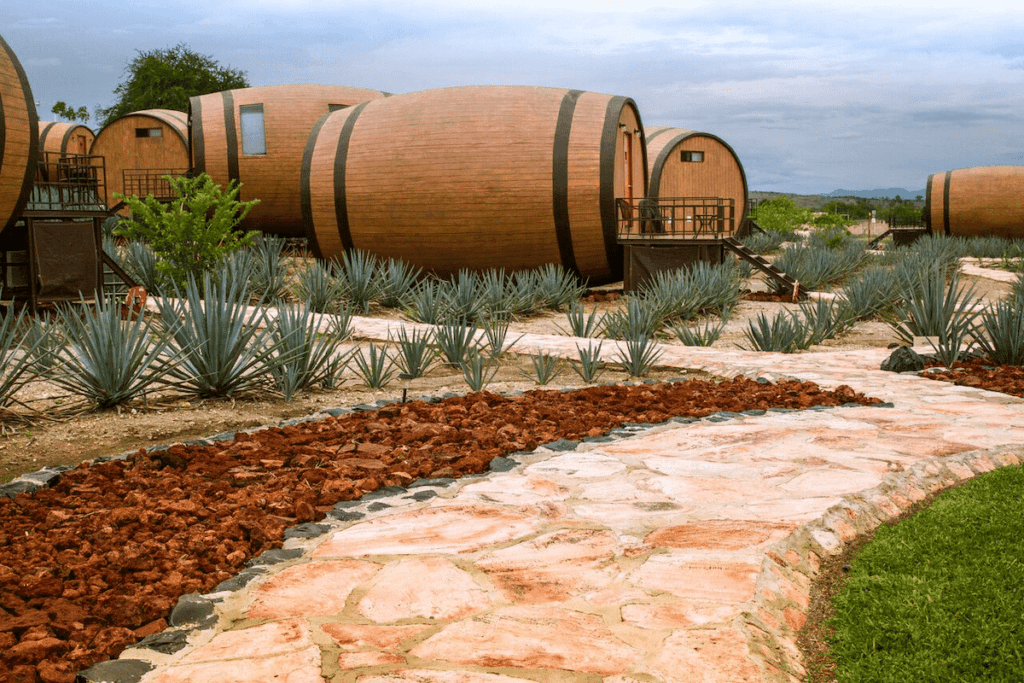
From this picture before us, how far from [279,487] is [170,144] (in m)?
17.5

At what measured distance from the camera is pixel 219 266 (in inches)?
443

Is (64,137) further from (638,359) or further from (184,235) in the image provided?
(638,359)

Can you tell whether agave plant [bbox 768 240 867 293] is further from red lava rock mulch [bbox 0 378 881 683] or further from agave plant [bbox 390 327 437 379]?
red lava rock mulch [bbox 0 378 881 683]

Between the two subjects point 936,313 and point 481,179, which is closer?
point 936,313

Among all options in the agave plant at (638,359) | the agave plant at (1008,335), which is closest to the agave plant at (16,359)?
the agave plant at (638,359)

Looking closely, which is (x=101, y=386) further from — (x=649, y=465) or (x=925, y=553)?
(x=925, y=553)

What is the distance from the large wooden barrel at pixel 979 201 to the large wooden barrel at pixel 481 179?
13.7m

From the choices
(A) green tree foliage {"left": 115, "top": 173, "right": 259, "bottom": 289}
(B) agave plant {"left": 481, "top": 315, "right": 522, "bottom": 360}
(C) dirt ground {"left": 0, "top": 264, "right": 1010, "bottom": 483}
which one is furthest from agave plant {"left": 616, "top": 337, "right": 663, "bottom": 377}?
(A) green tree foliage {"left": 115, "top": 173, "right": 259, "bottom": 289}

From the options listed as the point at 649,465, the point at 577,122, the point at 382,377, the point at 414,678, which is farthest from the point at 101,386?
the point at 577,122

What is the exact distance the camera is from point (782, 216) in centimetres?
2627

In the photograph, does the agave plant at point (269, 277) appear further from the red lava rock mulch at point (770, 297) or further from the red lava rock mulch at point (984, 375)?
the red lava rock mulch at point (984, 375)

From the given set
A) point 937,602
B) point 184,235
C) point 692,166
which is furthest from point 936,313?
point 692,166

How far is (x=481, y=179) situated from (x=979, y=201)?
15.8 m

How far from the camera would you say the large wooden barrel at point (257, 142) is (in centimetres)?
1638
